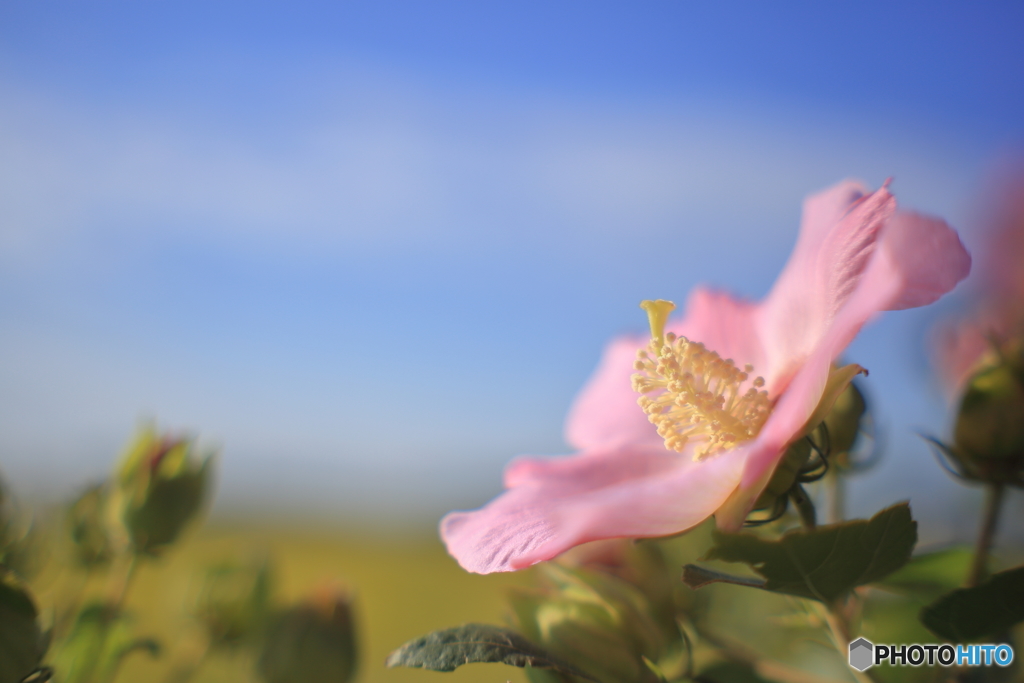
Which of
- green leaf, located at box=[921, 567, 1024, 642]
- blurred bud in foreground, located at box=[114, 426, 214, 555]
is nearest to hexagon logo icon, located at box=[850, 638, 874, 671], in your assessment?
green leaf, located at box=[921, 567, 1024, 642]

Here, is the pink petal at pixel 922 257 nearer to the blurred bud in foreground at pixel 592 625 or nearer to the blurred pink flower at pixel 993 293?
the blurred bud in foreground at pixel 592 625

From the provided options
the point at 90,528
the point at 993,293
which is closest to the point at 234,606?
the point at 90,528

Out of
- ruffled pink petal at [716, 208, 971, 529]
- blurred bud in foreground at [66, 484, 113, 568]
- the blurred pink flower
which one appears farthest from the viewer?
the blurred pink flower

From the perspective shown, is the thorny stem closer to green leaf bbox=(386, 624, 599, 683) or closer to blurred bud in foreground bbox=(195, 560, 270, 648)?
green leaf bbox=(386, 624, 599, 683)

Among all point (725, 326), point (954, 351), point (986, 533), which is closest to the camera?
point (986, 533)

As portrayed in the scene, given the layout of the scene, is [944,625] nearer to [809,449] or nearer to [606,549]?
[809,449]

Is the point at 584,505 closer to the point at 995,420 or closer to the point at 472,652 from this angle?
the point at 472,652
